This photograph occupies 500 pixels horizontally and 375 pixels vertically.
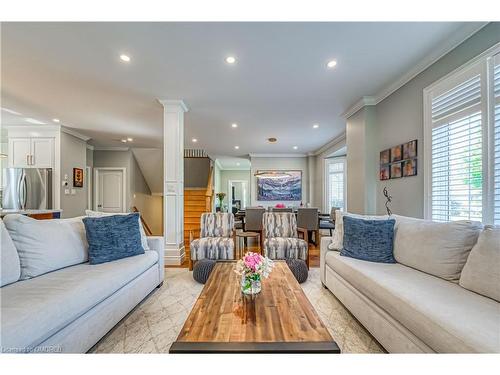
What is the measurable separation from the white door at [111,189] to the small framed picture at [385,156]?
284 inches

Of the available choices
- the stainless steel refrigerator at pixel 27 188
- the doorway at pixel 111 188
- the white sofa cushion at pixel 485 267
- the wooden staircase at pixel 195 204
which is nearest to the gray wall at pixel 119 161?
Result: the doorway at pixel 111 188

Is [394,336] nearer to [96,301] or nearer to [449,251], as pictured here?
[449,251]

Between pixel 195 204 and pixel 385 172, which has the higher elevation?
pixel 385 172

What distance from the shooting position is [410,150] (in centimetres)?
304

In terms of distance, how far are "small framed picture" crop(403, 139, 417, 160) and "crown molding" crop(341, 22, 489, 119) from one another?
836mm

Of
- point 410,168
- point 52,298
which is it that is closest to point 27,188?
point 52,298

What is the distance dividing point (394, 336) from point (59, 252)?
270 centimetres

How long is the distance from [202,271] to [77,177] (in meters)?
4.85

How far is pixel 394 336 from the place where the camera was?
1.50 m

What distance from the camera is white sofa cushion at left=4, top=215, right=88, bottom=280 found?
1.81 metres

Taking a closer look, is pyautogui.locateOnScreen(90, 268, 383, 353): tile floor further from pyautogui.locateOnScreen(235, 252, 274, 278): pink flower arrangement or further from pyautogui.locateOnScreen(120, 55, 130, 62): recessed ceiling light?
pyautogui.locateOnScreen(120, 55, 130, 62): recessed ceiling light

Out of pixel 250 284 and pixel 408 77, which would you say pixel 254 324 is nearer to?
pixel 250 284

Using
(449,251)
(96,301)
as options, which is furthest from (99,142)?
(449,251)

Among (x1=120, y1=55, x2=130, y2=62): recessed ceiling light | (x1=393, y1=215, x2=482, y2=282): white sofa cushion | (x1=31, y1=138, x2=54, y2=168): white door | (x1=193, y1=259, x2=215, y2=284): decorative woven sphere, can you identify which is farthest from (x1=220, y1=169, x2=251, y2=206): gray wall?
(x1=393, y1=215, x2=482, y2=282): white sofa cushion
